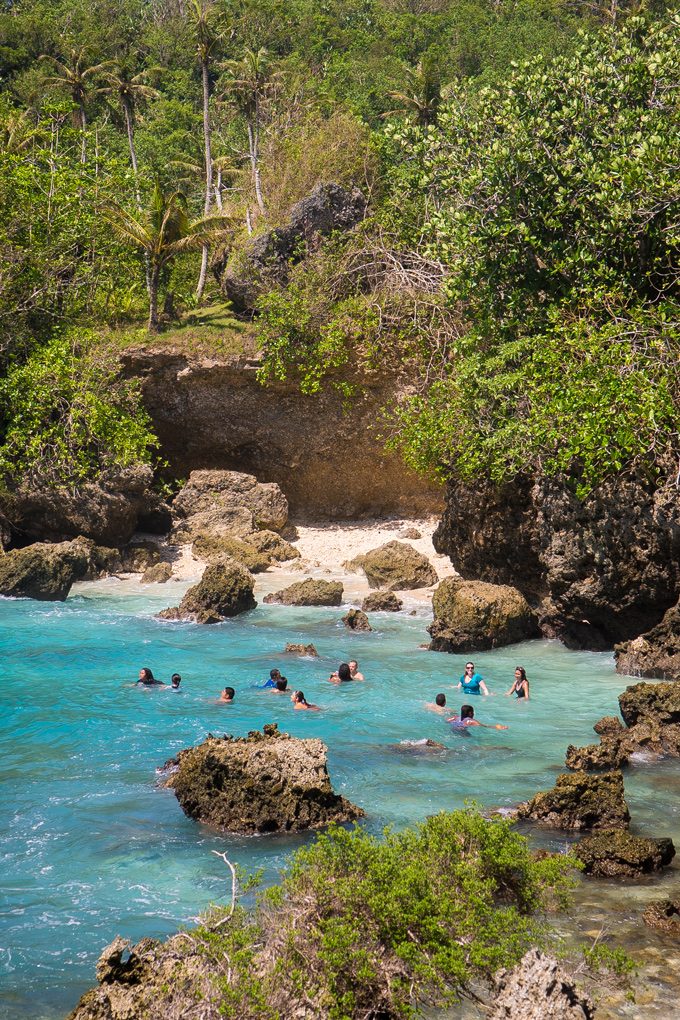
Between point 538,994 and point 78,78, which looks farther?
point 78,78

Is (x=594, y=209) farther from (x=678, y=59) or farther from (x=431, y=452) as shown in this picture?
(x=431, y=452)

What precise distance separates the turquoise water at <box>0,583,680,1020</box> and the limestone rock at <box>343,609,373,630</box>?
0.34m

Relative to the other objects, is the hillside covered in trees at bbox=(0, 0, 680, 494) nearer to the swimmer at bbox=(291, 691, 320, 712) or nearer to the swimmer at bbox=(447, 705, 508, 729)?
the swimmer at bbox=(447, 705, 508, 729)

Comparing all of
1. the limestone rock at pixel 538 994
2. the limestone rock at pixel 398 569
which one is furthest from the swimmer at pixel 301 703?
the limestone rock at pixel 538 994

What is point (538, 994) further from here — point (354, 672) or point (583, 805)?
point (354, 672)

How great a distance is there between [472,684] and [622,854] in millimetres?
7184

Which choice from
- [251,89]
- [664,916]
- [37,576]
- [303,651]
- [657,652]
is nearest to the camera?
[664,916]

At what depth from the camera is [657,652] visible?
1758 cm

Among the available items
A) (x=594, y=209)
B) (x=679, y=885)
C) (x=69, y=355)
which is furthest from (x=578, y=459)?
(x=69, y=355)

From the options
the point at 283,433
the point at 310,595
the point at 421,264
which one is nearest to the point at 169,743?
the point at 310,595

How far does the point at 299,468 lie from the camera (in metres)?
32.9

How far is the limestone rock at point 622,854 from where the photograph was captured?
9.84 metres

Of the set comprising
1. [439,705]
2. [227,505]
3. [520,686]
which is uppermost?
[227,505]

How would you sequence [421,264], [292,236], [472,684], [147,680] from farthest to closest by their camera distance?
A: [292,236], [421,264], [147,680], [472,684]
